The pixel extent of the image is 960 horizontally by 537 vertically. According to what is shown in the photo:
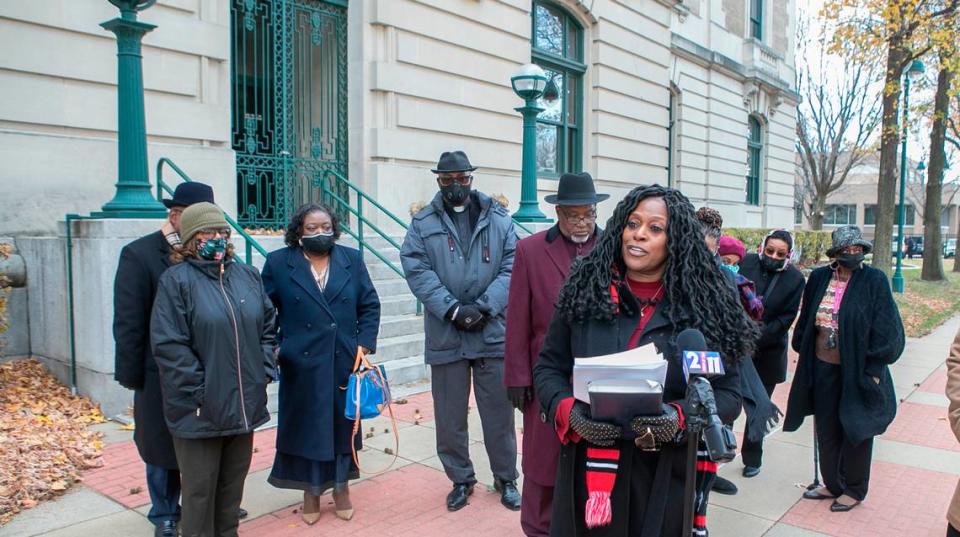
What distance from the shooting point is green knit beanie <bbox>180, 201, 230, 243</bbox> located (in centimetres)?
381

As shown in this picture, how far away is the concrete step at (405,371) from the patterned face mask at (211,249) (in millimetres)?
4144

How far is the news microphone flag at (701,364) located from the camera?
7.33 ft

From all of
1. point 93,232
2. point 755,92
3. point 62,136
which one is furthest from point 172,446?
point 755,92

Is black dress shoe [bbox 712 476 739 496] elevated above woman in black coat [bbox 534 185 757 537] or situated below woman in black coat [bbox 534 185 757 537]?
below

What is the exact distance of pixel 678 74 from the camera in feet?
66.1

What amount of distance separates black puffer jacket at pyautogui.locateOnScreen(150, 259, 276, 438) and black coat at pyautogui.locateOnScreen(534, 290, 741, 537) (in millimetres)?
1797

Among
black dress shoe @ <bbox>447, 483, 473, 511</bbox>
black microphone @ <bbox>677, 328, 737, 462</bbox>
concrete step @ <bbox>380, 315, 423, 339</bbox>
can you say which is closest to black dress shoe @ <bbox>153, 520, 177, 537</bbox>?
black dress shoe @ <bbox>447, 483, 473, 511</bbox>

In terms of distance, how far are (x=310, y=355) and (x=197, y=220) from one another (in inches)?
45.6

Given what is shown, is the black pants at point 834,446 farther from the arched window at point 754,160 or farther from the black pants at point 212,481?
the arched window at point 754,160

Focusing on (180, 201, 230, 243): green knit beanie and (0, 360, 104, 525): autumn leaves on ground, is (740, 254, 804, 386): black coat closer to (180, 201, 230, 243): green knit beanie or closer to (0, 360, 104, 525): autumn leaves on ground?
(180, 201, 230, 243): green knit beanie

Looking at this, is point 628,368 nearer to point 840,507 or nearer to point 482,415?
point 482,415

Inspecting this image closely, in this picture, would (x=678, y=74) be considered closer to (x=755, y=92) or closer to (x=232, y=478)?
(x=755, y=92)

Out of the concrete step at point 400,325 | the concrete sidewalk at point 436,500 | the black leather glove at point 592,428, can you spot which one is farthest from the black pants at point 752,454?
the concrete step at point 400,325

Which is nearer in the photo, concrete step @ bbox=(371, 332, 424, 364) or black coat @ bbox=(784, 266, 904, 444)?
black coat @ bbox=(784, 266, 904, 444)
